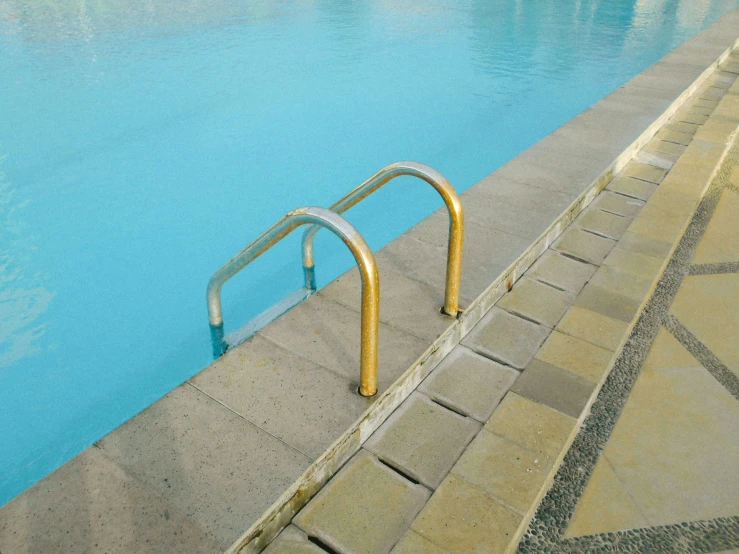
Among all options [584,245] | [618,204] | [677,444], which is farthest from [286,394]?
[618,204]

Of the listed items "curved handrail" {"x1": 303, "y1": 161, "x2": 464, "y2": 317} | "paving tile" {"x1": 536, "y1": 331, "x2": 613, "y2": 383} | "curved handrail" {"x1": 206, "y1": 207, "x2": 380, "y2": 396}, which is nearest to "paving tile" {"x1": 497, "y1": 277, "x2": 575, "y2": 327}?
"paving tile" {"x1": 536, "y1": 331, "x2": 613, "y2": 383}

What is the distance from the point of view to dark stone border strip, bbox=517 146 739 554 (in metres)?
1.91

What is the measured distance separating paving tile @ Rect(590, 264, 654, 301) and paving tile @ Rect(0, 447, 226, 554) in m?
2.36

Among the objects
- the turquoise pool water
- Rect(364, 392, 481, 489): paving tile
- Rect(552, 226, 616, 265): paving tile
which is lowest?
the turquoise pool water

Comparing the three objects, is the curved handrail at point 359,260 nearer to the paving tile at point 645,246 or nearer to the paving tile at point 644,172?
the paving tile at point 645,246

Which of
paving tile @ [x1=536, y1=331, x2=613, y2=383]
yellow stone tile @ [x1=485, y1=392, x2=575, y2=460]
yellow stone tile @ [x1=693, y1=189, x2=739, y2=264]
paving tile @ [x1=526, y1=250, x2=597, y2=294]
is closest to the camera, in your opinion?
yellow stone tile @ [x1=485, y1=392, x2=575, y2=460]

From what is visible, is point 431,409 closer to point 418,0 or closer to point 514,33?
point 514,33

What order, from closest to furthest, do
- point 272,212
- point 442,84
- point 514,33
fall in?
1. point 272,212
2. point 442,84
3. point 514,33

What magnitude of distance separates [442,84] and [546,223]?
18.6 ft

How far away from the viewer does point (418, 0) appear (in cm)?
1396

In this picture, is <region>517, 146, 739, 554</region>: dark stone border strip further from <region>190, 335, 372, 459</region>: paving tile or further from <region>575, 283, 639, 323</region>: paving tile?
<region>190, 335, 372, 459</region>: paving tile

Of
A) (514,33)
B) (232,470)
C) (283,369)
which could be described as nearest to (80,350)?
(283,369)

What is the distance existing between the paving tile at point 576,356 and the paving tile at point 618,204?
5.17 feet

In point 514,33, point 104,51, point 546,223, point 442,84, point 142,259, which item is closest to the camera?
point 546,223
